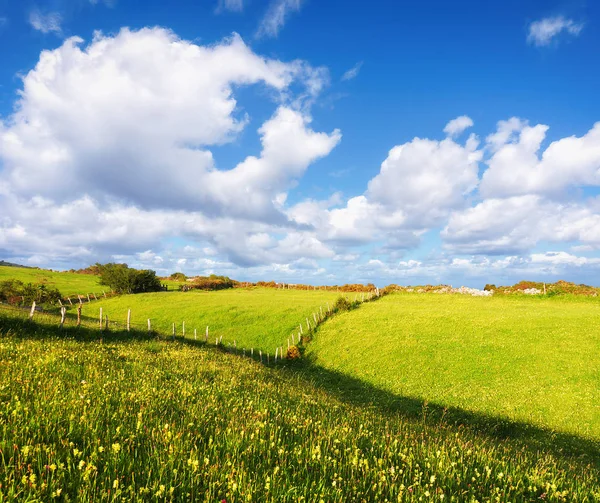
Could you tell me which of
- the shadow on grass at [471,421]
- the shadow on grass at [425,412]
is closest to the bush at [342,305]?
the shadow on grass at [425,412]

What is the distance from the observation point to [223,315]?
194 ft

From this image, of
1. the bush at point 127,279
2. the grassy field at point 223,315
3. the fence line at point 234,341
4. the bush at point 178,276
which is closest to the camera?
the fence line at point 234,341

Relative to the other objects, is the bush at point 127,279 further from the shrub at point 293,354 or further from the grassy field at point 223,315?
the shrub at point 293,354

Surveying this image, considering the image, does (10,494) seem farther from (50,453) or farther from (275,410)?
(275,410)

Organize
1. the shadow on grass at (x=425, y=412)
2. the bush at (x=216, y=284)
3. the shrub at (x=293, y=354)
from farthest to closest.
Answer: the bush at (x=216, y=284) → the shrub at (x=293, y=354) → the shadow on grass at (x=425, y=412)

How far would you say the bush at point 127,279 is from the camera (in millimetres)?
91938

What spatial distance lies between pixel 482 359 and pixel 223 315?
39719 millimetres

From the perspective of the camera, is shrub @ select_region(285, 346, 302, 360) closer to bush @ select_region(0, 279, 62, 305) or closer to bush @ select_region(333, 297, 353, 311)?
bush @ select_region(333, 297, 353, 311)

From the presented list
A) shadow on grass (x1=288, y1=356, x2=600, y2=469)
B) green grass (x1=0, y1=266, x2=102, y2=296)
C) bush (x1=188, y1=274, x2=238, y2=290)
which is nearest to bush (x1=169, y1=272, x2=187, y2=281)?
bush (x1=188, y1=274, x2=238, y2=290)

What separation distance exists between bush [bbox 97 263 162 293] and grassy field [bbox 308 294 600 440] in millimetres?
62923

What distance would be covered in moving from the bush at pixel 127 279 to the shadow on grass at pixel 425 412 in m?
64.2

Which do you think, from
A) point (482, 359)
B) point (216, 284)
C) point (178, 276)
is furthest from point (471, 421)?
point (178, 276)

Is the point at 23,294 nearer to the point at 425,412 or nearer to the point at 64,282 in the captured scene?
the point at 64,282

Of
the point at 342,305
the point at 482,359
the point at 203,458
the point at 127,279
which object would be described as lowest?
the point at 482,359
